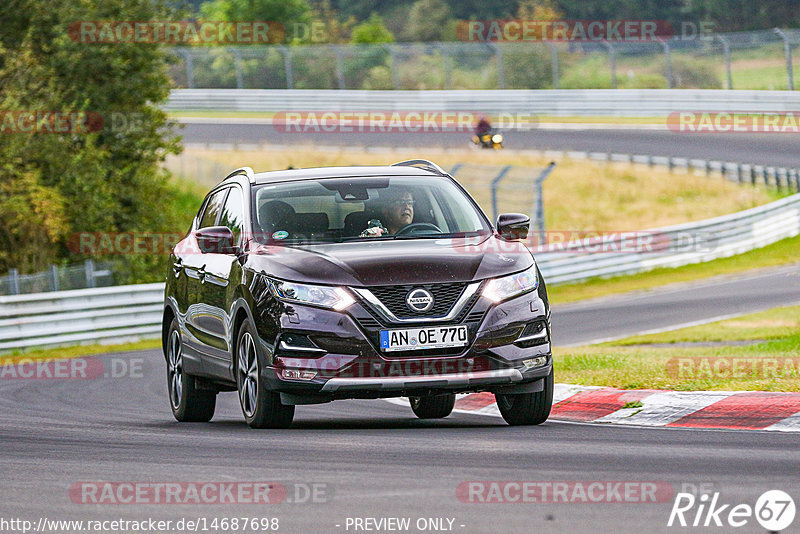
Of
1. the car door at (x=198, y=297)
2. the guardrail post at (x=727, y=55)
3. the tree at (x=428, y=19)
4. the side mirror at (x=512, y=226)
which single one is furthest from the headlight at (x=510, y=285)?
the tree at (x=428, y=19)

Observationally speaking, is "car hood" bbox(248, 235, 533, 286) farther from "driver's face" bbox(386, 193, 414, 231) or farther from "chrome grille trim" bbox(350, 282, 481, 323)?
"driver's face" bbox(386, 193, 414, 231)

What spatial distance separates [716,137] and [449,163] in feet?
37.2

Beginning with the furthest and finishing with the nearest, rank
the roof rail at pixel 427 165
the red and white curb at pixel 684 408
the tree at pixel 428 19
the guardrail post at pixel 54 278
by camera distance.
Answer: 1. the tree at pixel 428 19
2. the guardrail post at pixel 54 278
3. the roof rail at pixel 427 165
4. the red and white curb at pixel 684 408

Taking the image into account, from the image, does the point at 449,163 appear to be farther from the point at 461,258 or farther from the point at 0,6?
the point at 461,258

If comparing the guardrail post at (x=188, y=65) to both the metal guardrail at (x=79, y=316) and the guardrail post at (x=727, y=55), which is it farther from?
the metal guardrail at (x=79, y=316)

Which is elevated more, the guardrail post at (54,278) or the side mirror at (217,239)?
the side mirror at (217,239)

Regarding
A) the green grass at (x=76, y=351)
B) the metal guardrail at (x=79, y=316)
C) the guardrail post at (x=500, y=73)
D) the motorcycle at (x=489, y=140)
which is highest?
the guardrail post at (x=500, y=73)

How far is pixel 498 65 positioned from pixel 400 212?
141ft

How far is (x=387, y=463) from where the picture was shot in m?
7.37

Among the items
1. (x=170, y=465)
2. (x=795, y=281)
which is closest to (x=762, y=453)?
(x=170, y=465)

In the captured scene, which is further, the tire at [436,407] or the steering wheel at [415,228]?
the tire at [436,407]

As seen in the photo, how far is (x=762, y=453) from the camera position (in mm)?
7434

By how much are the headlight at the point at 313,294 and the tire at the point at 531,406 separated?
151 cm

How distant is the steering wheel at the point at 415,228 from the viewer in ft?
32.7
